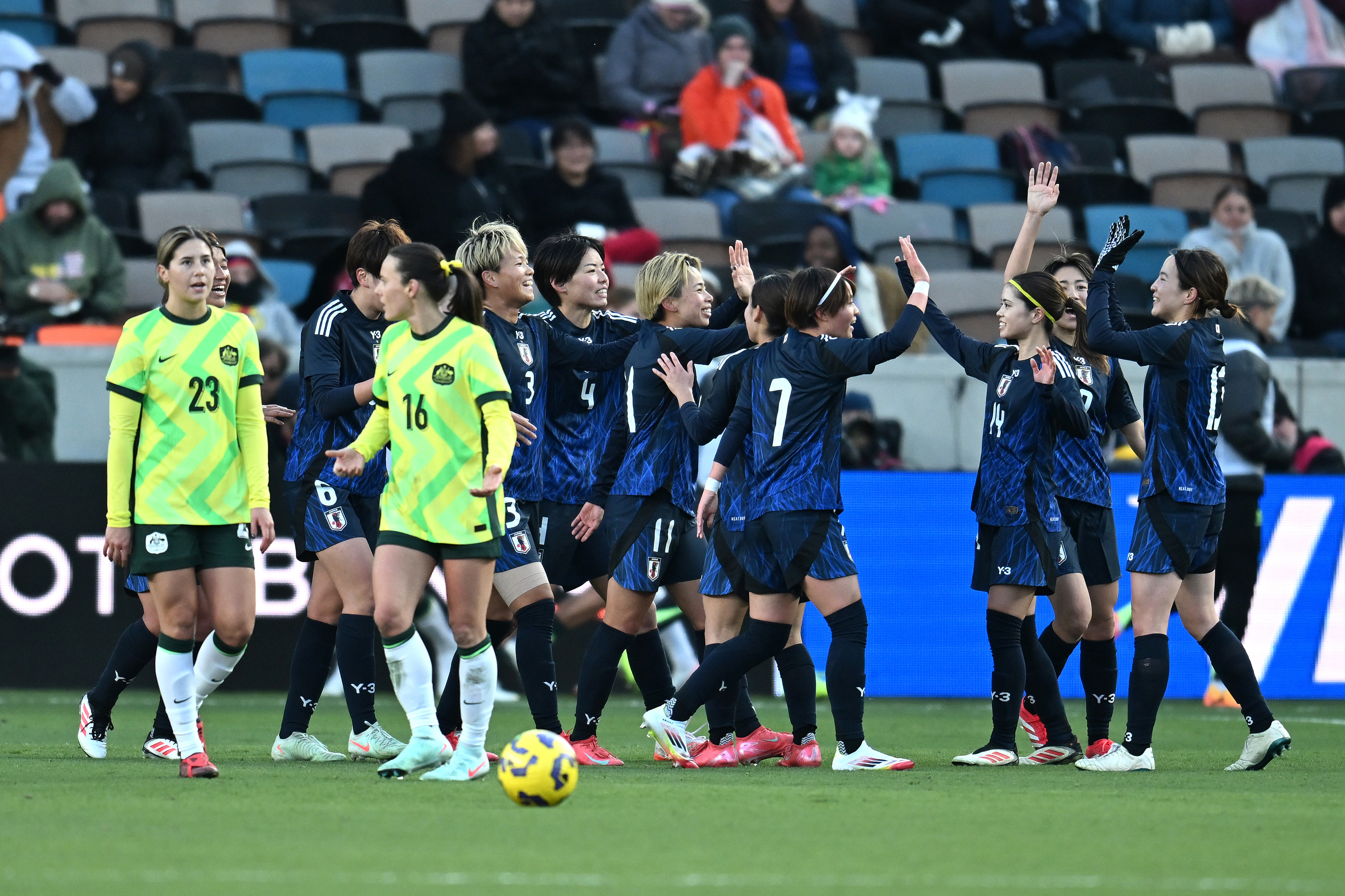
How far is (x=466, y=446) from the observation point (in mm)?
6398

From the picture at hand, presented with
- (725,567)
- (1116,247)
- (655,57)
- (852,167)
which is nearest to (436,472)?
(725,567)

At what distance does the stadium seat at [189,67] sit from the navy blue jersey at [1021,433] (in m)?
9.52

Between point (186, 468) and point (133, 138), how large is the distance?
26.4 feet

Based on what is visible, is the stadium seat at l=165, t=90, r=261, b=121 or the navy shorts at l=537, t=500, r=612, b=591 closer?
the navy shorts at l=537, t=500, r=612, b=591

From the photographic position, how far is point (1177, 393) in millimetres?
7492

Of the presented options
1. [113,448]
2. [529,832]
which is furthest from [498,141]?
[529,832]

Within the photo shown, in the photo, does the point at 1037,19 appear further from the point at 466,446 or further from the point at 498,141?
the point at 466,446

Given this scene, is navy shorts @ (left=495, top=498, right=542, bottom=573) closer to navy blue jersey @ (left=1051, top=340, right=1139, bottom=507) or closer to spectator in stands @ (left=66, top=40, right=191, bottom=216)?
navy blue jersey @ (left=1051, top=340, right=1139, bottom=507)

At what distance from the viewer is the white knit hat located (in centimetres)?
1520

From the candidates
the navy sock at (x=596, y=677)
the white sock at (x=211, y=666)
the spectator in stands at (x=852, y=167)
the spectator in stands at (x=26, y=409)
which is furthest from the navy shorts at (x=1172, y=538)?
the spectator in stands at (x=852, y=167)

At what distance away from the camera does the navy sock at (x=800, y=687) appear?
25.1 ft

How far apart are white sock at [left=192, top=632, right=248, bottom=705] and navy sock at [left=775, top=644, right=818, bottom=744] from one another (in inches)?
85.5

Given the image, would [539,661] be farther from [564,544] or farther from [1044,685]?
[1044,685]

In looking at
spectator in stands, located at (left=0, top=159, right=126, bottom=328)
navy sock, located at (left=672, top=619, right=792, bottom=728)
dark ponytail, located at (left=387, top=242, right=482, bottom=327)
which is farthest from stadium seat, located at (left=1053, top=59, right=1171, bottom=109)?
dark ponytail, located at (left=387, top=242, right=482, bottom=327)
